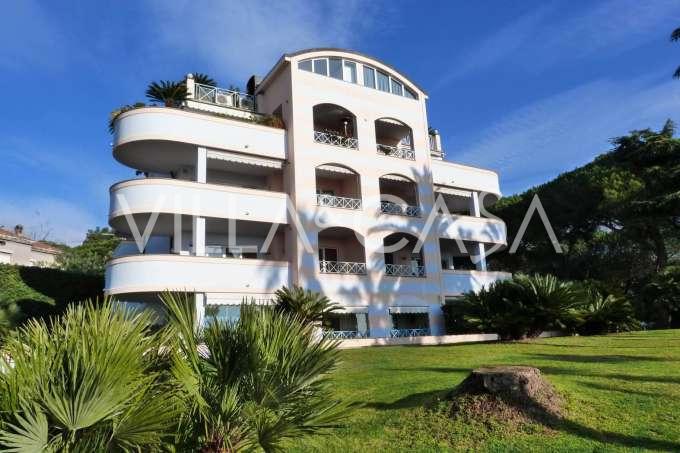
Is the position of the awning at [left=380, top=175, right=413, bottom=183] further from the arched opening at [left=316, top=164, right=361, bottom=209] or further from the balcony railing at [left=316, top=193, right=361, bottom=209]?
the balcony railing at [left=316, top=193, right=361, bottom=209]

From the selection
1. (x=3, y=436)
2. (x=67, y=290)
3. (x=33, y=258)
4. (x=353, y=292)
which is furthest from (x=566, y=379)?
(x=33, y=258)

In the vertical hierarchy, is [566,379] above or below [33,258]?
below

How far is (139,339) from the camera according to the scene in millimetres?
4652

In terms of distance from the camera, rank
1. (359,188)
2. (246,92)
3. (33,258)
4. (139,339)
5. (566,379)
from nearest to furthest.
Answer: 1. (139,339)
2. (566,379)
3. (359,188)
4. (246,92)
5. (33,258)

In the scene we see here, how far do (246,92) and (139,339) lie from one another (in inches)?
1131

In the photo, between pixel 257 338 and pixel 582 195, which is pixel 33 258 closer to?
pixel 582 195

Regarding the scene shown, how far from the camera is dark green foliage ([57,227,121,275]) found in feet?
139

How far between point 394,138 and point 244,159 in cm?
1097

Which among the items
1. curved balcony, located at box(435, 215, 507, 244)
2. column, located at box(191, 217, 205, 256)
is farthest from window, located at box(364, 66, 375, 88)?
column, located at box(191, 217, 205, 256)

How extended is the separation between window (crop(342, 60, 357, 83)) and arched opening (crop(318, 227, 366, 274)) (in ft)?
27.9

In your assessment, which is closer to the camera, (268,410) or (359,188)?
(268,410)

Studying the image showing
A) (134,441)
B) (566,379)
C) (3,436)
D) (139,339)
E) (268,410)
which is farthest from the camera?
(566,379)

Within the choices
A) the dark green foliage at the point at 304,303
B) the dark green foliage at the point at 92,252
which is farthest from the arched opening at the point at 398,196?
the dark green foliage at the point at 92,252

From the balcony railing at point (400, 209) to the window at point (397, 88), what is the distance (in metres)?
6.82
